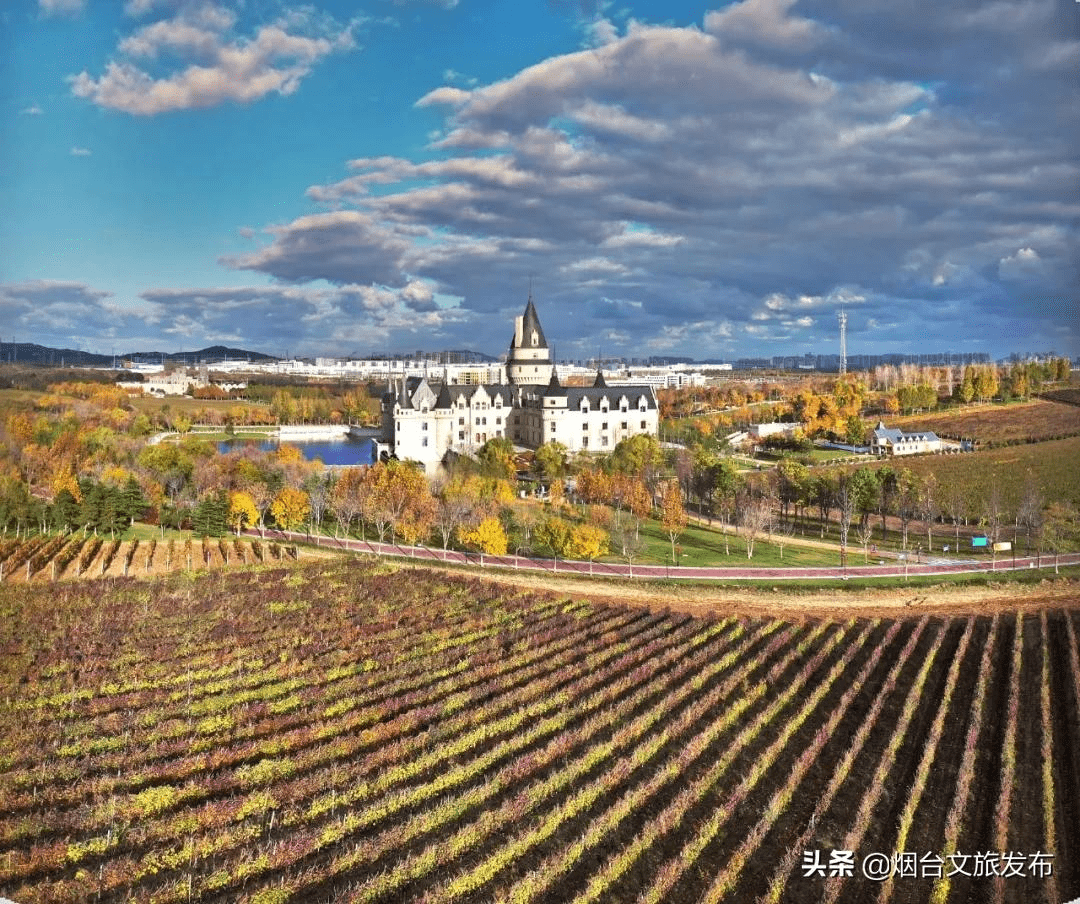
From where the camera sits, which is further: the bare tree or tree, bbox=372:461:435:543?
tree, bbox=372:461:435:543

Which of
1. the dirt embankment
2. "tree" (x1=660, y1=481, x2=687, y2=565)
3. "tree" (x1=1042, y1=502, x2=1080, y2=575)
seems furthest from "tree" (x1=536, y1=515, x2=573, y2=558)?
"tree" (x1=1042, y1=502, x2=1080, y2=575)

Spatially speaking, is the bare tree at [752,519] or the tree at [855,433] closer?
the bare tree at [752,519]

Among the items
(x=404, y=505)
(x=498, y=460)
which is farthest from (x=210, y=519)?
(x=498, y=460)

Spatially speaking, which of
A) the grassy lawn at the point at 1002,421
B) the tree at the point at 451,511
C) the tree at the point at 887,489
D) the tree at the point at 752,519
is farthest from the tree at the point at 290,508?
the grassy lawn at the point at 1002,421

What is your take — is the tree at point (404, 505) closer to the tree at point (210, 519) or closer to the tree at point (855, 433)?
the tree at point (210, 519)

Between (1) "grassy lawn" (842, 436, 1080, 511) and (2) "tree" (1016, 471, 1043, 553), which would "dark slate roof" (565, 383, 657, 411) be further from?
(2) "tree" (1016, 471, 1043, 553)

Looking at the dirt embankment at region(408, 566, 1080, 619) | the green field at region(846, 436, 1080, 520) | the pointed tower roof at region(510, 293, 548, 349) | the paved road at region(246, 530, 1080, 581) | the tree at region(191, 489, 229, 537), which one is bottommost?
the dirt embankment at region(408, 566, 1080, 619)

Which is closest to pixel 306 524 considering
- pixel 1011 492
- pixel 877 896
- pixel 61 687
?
pixel 61 687

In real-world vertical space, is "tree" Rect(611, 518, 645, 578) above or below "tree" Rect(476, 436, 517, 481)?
below
